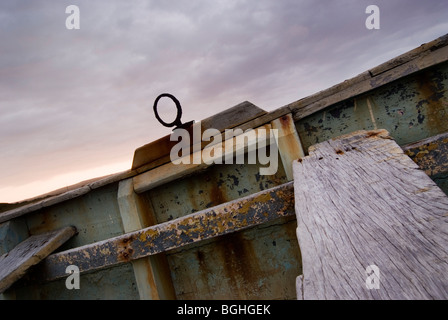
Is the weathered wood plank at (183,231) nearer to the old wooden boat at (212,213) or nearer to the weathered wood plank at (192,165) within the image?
the old wooden boat at (212,213)

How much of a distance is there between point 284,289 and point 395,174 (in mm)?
1512

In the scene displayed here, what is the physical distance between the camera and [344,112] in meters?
2.03

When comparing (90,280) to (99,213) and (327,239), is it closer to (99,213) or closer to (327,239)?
(99,213)

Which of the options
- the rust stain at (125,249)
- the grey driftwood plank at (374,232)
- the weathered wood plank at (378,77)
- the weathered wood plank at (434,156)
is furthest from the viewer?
the rust stain at (125,249)

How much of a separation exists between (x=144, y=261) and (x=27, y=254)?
90 centimetres

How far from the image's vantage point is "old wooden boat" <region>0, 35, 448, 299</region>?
70.9 inches

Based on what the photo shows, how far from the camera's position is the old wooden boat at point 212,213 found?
5.91ft

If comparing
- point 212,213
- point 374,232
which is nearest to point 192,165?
point 212,213

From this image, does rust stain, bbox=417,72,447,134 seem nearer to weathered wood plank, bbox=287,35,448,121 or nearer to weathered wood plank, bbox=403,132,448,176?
weathered wood plank, bbox=287,35,448,121

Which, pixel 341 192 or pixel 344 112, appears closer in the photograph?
pixel 341 192

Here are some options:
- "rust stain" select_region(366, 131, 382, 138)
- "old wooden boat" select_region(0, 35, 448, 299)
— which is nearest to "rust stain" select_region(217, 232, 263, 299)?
"old wooden boat" select_region(0, 35, 448, 299)

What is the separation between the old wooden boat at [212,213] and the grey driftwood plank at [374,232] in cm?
62

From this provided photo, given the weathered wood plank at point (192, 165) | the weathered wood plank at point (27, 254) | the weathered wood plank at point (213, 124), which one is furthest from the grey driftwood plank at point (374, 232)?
the weathered wood plank at point (27, 254)
